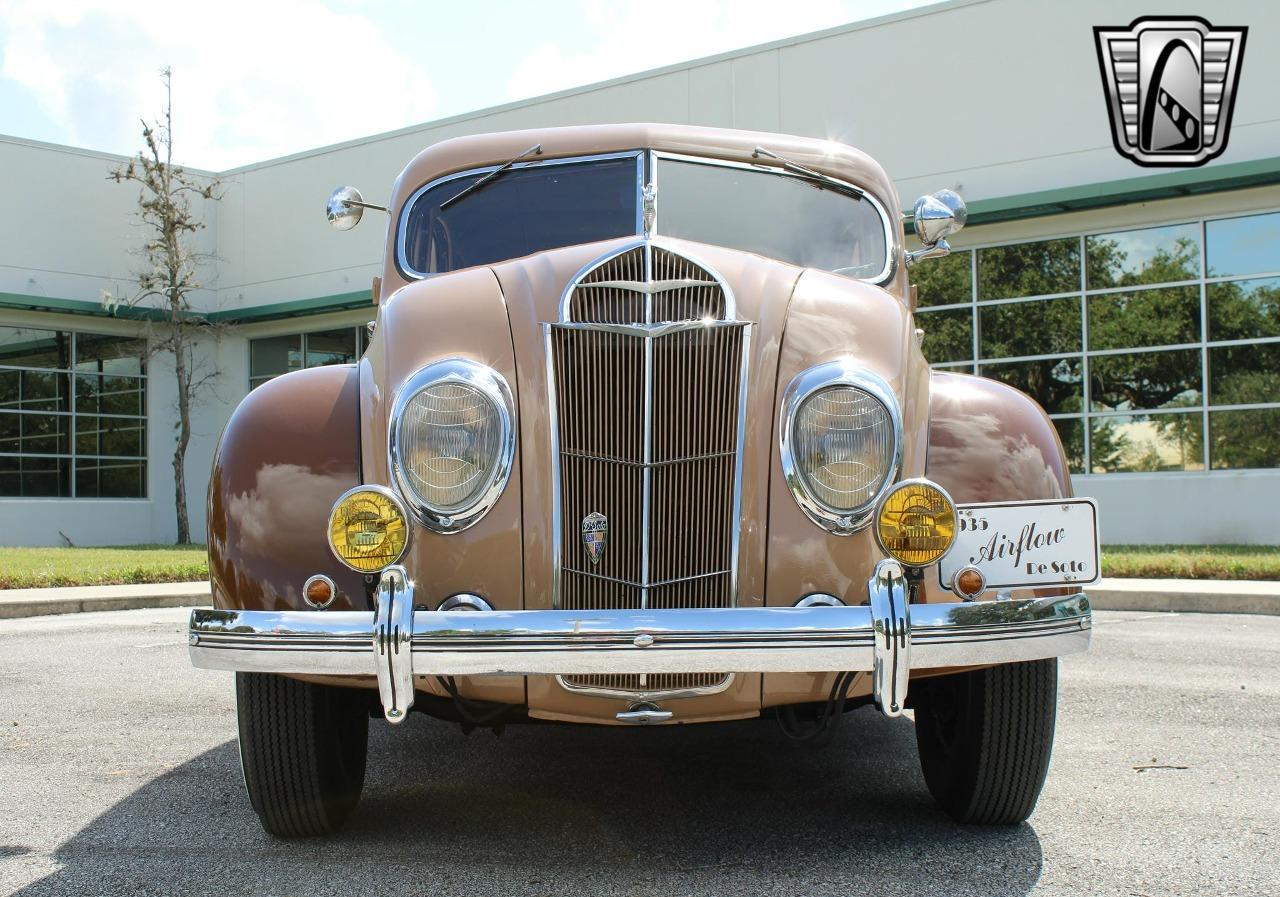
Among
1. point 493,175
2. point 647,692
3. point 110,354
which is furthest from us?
point 110,354

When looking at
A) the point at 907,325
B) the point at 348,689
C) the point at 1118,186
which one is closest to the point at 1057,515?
the point at 907,325

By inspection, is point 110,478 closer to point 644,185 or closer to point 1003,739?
point 644,185

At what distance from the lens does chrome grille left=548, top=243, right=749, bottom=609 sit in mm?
2986

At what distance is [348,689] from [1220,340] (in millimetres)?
14265

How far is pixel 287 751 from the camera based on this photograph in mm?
3230

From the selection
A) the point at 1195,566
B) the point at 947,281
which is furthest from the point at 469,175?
the point at 947,281

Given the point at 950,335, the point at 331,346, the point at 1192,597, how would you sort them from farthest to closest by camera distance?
the point at 331,346 < the point at 950,335 < the point at 1192,597

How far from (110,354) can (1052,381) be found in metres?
16.8

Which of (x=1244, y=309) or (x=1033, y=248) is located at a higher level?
(x=1033, y=248)

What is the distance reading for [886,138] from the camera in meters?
17.3

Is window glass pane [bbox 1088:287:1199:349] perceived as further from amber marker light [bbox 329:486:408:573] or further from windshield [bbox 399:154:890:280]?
amber marker light [bbox 329:486:408:573]

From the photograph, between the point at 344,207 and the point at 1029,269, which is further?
the point at 1029,269

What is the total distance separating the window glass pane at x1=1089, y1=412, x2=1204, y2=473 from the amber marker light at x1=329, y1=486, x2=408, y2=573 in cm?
1428

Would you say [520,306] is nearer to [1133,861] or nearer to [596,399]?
[596,399]
